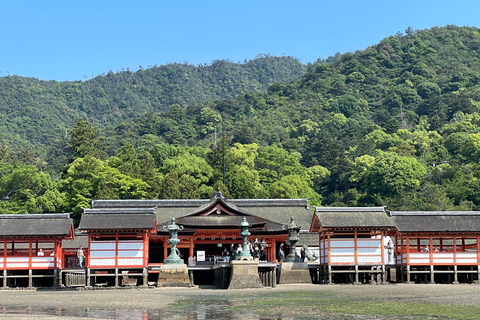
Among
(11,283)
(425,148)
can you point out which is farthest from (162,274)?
(425,148)

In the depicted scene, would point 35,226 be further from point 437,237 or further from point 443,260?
point 443,260

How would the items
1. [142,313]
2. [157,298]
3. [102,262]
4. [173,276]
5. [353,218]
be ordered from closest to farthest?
[142,313]
[157,298]
[173,276]
[102,262]
[353,218]

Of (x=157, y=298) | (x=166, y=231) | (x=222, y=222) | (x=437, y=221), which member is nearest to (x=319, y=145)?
(x=222, y=222)

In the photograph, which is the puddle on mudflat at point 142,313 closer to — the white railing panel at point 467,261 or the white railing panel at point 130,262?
the white railing panel at point 130,262

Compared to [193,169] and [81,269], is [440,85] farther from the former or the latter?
[81,269]

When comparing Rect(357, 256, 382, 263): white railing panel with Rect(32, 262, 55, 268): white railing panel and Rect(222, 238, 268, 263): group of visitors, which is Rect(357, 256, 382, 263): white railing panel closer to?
Rect(222, 238, 268, 263): group of visitors

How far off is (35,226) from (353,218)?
59.9ft

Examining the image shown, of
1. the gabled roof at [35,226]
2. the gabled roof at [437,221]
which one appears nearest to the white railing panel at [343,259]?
the gabled roof at [437,221]

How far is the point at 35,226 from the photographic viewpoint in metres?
40.6

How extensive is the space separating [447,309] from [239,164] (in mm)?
79815

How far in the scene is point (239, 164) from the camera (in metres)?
103

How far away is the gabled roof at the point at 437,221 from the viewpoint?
1594 inches

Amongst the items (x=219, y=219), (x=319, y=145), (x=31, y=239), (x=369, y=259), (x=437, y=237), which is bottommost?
(x=369, y=259)

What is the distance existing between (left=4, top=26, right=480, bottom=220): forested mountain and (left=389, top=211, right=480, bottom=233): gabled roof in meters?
35.5
